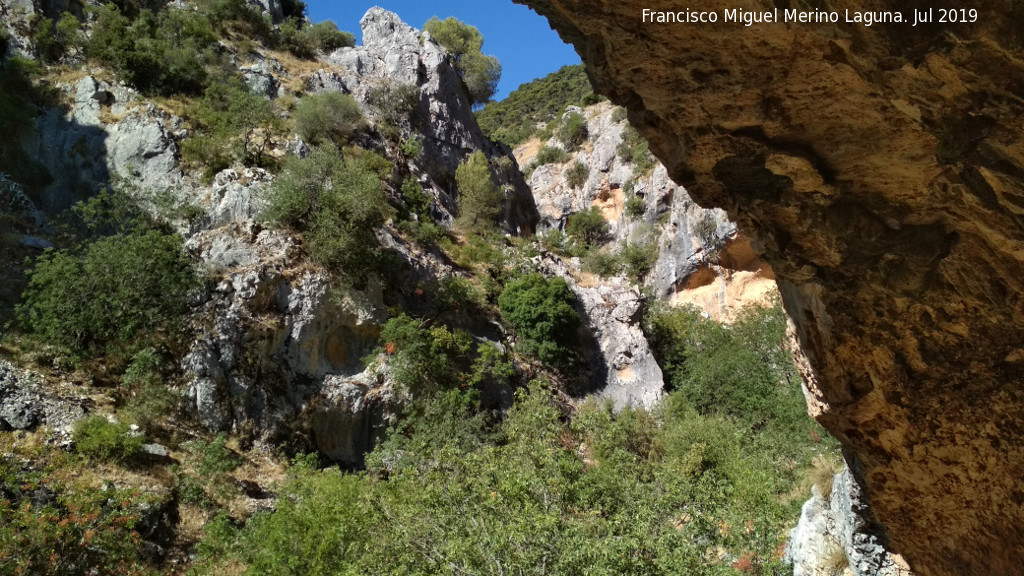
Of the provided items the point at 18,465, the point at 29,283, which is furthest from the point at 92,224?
the point at 18,465

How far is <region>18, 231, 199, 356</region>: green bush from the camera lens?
13969 millimetres

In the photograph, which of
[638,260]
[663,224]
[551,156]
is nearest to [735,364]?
[638,260]

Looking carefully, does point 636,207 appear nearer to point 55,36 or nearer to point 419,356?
point 419,356

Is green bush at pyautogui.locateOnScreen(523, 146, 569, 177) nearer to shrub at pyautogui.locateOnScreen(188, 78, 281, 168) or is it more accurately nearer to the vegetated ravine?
the vegetated ravine

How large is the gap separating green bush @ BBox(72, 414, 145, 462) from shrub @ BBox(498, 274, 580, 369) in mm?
13072

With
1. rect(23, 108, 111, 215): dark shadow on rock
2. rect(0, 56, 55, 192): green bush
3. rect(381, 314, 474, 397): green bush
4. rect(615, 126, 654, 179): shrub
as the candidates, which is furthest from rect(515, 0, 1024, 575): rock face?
rect(615, 126, 654, 179): shrub

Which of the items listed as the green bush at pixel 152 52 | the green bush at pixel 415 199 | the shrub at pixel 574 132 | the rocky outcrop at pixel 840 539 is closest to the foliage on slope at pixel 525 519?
the rocky outcrop at pixel 840 539

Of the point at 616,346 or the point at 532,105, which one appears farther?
the point at 532,105

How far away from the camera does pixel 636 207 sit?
1435 inches

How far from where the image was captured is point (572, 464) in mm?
7477

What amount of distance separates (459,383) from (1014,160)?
16094mm

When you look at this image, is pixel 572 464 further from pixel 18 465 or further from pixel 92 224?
pixel 92 224

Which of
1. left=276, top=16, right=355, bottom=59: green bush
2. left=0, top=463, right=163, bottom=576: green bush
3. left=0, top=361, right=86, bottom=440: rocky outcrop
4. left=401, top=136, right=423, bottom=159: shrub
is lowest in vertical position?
left=0, top=463, right=163, bottom=576: green bush

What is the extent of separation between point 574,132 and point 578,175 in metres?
5.10
